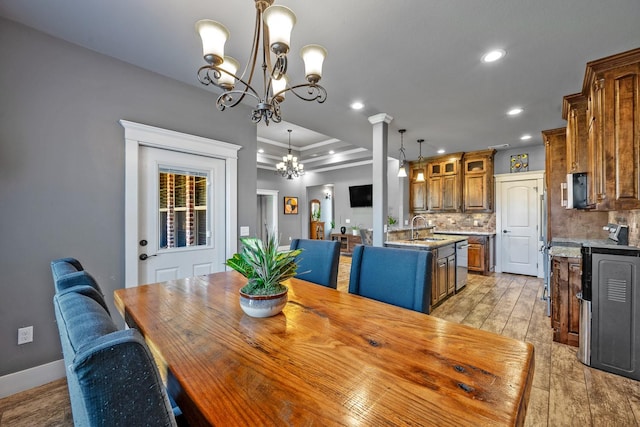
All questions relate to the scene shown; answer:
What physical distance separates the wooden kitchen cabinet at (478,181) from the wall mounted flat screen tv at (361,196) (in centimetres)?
252

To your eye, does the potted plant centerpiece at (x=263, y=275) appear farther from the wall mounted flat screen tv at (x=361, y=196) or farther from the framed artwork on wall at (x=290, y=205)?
the framed artwork on wall at (x=290, y=205)

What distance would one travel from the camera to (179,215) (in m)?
2.82

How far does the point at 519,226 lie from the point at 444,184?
5.63 feet

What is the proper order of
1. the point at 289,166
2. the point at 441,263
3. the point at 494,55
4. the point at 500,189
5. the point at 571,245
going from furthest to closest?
1. the point at 289,166
2. the point at 500,189
3. the point at 441,263
4. the point at 571,245
5. the point at 494,55

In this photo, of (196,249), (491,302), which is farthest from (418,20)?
(491,302)

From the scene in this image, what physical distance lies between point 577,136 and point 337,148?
460 centimetres

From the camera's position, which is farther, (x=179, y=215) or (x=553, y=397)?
(x=179, y=215)

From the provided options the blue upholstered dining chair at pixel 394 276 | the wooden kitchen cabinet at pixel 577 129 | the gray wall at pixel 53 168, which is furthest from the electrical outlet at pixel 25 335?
the wooden kitchen cabinet at pixel 577 129

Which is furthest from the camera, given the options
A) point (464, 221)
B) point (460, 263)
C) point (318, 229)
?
point (318, 229)

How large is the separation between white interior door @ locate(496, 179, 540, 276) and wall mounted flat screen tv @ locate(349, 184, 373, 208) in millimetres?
3168

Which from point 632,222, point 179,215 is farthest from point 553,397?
point 179,215

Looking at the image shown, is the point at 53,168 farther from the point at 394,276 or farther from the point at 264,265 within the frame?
the point at 394,276

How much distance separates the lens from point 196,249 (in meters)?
2.91

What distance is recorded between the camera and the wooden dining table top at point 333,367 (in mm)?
613
